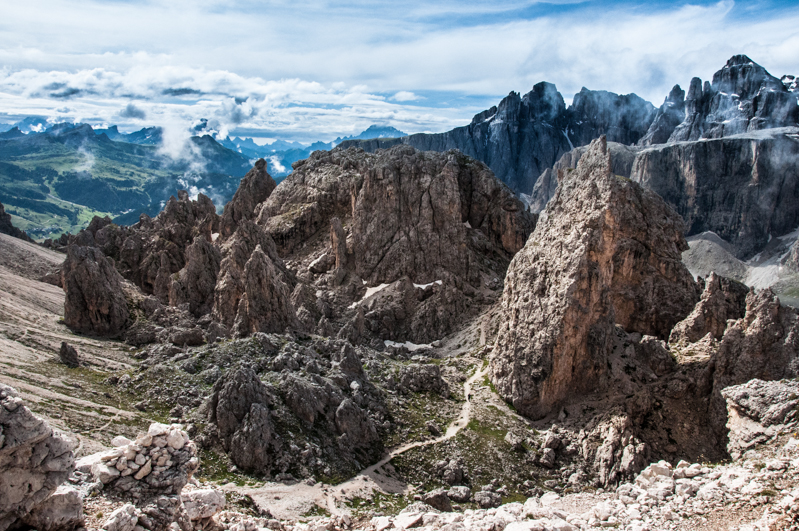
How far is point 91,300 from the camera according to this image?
85.3 meters

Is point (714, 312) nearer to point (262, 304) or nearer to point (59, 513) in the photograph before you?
point (262, 304)

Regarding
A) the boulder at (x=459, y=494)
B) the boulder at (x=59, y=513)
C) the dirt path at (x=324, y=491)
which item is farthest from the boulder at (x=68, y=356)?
the boulder at (x=59, y=513)

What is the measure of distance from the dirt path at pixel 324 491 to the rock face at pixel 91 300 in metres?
51.8

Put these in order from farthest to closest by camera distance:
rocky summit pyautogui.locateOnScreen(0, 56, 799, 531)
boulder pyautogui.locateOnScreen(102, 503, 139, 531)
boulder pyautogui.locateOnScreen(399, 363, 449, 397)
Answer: boulder pyautogui.locateOnScreen(399, 363, 449, 397), rocky summit pyautogui.locateOnScreen(0, 56, 799, 531), boulder pyautogui.locateOnScreen(102, 503, 139, 531)

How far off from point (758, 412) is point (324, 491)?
3956 cm

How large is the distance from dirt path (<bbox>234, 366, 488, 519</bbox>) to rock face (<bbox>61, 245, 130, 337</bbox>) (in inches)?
2041

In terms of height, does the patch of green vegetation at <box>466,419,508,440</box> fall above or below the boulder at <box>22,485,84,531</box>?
below

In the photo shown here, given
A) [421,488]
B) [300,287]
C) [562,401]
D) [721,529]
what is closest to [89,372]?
[421,488]

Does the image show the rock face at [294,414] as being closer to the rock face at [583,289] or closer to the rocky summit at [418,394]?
the rocky summit at [418,394]

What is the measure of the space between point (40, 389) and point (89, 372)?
1036cm

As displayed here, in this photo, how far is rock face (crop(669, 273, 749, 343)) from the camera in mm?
73750

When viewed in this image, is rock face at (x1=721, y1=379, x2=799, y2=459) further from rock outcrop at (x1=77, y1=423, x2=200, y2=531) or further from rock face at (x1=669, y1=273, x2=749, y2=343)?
rock outcrop at (x1=77, y1=423, x2=200, y2=531)

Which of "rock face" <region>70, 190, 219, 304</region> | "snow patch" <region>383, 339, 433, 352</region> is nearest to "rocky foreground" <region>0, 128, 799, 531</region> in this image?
"snow patch" <region>383, 339, 433, 352</region>

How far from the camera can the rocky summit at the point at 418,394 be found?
1031 inches
